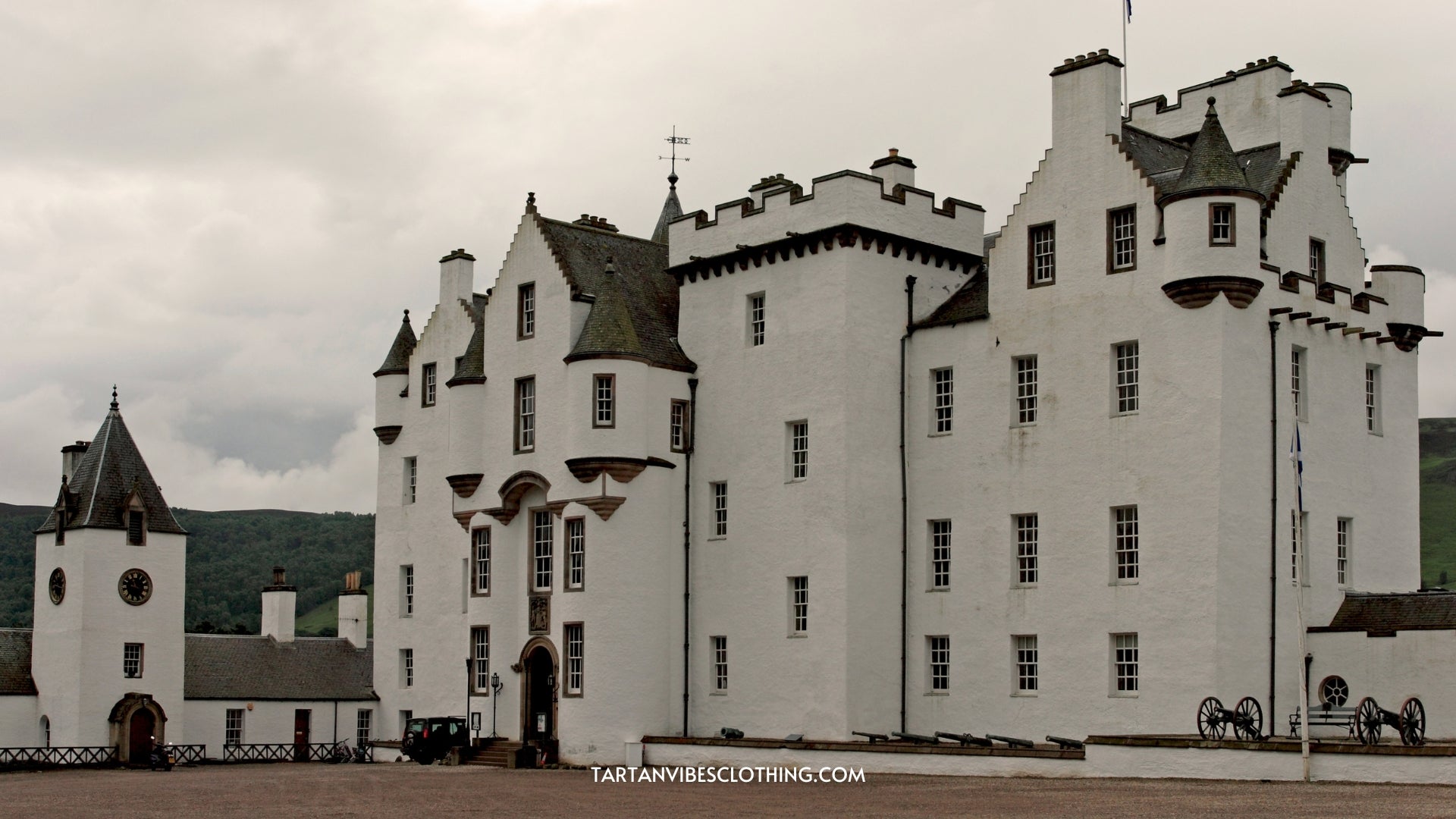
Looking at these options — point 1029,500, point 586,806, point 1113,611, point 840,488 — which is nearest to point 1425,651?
point 1113,611

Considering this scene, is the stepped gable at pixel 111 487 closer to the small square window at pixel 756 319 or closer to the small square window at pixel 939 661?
the small square window at pixel 756 319

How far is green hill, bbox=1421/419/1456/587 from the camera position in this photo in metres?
135

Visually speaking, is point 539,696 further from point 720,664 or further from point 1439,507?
point 1439,507

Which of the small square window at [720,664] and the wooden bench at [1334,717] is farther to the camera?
the small square window at [720,664]

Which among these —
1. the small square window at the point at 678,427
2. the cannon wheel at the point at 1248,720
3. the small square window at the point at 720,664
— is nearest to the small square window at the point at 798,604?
the small square window at the point at 720,664

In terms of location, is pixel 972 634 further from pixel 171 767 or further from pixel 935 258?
pixel 171 767

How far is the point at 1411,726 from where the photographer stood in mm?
34688

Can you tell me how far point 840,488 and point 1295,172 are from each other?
529 inches

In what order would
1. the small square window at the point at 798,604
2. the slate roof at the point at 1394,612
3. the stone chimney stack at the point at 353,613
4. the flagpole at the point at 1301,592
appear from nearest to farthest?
the flagpole at the point at 1301,592
the slate roof at the point at 1394,612
the small square window at the point at 798,604
the stone chimney stack at the point at 353,613

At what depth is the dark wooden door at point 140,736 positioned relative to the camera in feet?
193

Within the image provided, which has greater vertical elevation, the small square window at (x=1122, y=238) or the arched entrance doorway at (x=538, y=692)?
the small square window at (x=1122, y=238)

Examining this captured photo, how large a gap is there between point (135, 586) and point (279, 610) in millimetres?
7500

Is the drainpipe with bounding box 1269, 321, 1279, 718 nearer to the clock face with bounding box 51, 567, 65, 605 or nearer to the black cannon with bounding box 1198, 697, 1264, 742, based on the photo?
the black cannon with bounding box 1198, 697, 1264, 742

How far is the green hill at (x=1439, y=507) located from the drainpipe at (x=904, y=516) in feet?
269
